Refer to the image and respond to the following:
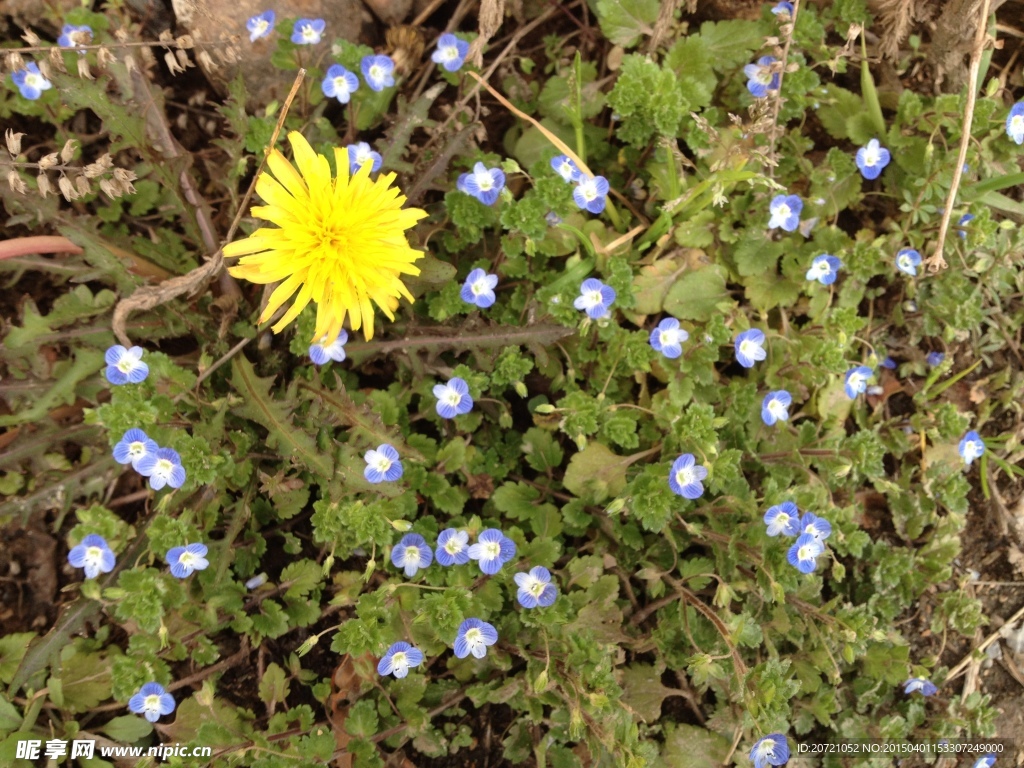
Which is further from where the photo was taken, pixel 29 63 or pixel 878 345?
pixel 878 345

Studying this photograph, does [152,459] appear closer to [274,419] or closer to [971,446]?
[274,419]

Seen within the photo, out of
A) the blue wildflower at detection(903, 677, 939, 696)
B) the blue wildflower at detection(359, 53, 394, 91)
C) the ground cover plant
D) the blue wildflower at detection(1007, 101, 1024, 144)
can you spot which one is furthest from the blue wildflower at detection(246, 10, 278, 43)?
the blue wildflower at detection(903, 677, 939, 696)

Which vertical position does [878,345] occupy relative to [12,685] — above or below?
above

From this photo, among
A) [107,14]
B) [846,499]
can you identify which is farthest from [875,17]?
[107,14]

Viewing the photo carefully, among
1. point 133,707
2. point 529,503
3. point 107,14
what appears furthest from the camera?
point 107,14

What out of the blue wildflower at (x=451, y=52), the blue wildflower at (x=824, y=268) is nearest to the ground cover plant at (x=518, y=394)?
the blue wildflower at (x=824, y=268)

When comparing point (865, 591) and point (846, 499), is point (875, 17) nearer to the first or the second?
point (846, 499)

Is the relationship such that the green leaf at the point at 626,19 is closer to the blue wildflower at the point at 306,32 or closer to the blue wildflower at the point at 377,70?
the blue wildflower at the point at 377,70
